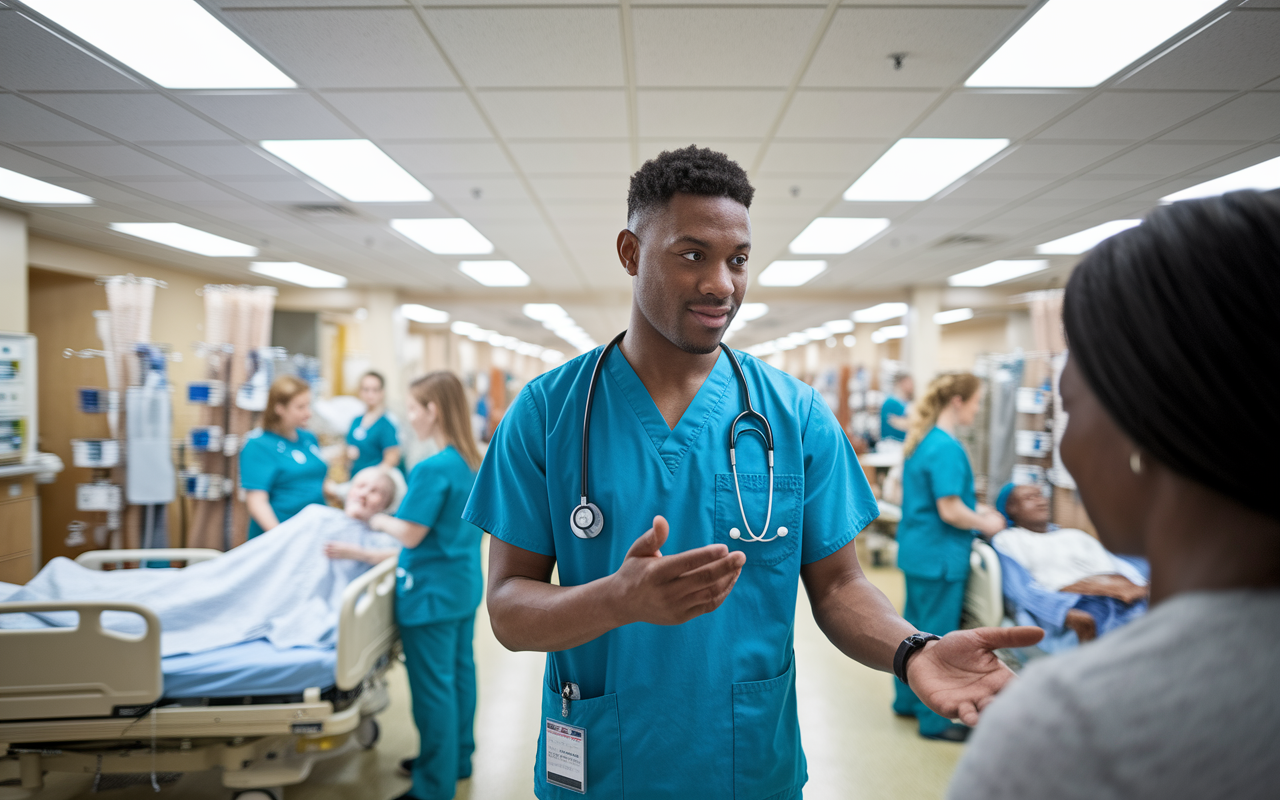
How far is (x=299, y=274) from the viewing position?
788cm

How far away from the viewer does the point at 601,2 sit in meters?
2.36

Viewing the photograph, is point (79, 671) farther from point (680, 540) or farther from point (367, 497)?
point (680, 540)

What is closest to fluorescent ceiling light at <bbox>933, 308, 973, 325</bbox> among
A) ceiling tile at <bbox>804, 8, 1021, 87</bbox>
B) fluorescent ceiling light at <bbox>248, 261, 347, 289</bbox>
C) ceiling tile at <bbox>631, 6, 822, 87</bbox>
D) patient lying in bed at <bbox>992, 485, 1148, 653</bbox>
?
patient lying in bed at <bbox>992, 485, 1148, 653</bbox>

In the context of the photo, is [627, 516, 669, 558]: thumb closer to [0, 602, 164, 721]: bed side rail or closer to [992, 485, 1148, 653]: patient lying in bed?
[0, 602, 164, 721]: bed side rail

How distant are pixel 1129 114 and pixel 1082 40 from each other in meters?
0.97

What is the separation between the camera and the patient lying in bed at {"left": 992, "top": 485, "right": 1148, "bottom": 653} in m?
2.81

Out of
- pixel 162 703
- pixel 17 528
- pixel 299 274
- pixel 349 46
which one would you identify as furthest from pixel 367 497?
pixel 299 274

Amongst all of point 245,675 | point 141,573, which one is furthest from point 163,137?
point 245,675

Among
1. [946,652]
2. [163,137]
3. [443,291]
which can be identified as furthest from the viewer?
[443,291]

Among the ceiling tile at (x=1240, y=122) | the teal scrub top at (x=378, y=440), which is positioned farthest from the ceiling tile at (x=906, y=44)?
the teal scrub top at (x=378, y=440)

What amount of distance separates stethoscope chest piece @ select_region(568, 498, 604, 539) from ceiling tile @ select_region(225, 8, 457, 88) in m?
2.19

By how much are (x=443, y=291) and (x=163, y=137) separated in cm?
573

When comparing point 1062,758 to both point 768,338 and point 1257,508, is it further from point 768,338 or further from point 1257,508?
point 768,338

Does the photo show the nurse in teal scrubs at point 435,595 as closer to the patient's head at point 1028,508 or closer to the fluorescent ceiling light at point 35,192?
the patient's head at point 1028,508
